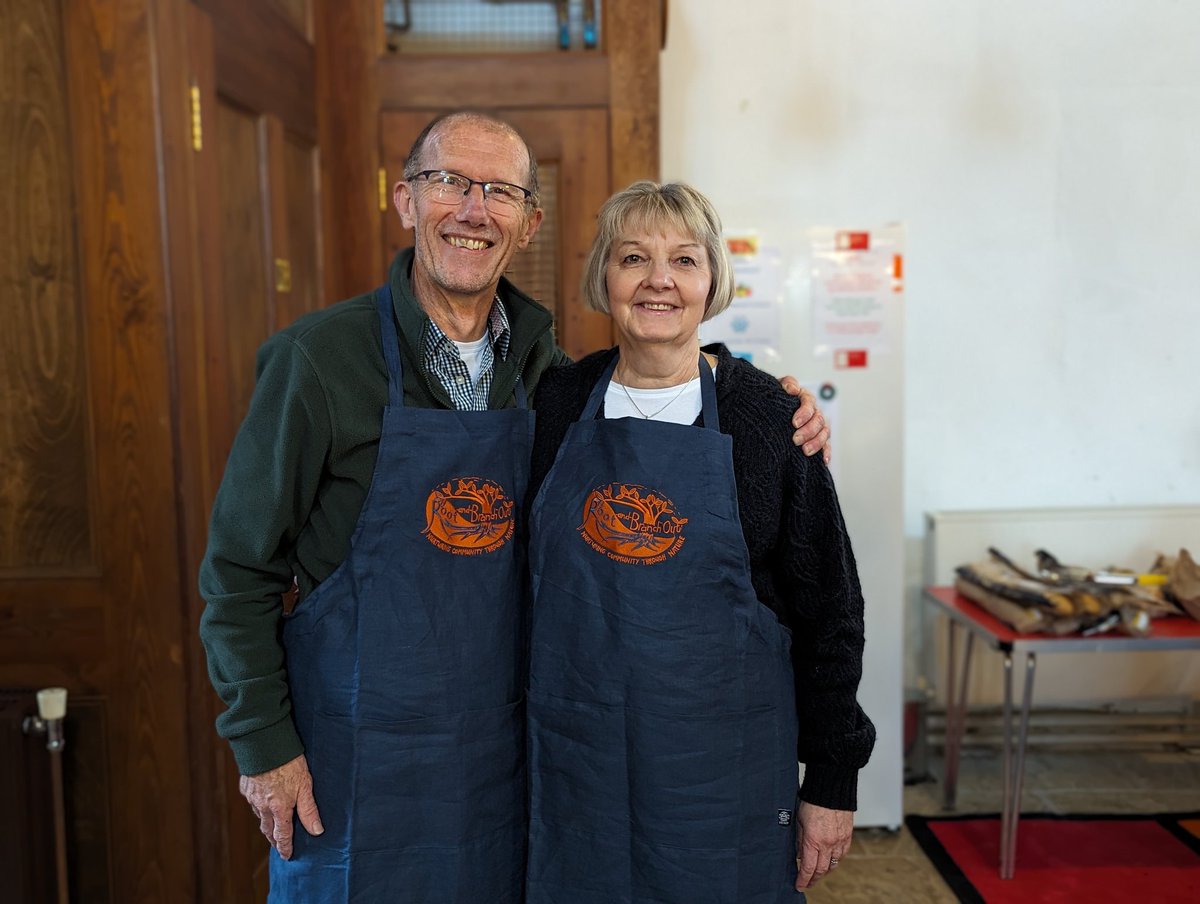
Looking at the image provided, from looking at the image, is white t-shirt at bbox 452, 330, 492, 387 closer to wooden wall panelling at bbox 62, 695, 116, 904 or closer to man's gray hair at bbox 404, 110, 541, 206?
man's gray hair at bbox 404, 110, 541, 206

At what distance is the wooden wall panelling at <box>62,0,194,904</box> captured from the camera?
5.33 ft

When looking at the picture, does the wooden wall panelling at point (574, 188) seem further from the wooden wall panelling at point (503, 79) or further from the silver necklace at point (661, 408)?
the silver necklace at point (661, 408)

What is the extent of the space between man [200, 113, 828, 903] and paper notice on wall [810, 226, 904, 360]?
58.5 inches

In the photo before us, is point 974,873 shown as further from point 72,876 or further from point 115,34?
point 115,34

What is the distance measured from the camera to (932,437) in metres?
3.32

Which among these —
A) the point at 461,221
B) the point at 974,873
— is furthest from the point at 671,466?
the point at 974,873

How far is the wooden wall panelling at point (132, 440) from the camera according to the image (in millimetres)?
1624

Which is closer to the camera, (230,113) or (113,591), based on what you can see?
(113,591)

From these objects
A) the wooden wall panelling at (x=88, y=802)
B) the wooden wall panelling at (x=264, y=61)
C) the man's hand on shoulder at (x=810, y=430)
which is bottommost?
the wooden wall panelling at (x=88, y=802)

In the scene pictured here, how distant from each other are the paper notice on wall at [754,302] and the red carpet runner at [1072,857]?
1.46 m

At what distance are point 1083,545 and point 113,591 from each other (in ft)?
9.49

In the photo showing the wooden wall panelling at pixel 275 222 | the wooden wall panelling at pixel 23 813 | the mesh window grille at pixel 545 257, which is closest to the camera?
the wooden wall panelling at pixel 23 813

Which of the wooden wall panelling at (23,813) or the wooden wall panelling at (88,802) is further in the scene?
the wooden wall panelling at (88,802)

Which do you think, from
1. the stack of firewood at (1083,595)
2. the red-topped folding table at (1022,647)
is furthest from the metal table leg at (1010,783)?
the stack of firewood at (1083,595)
